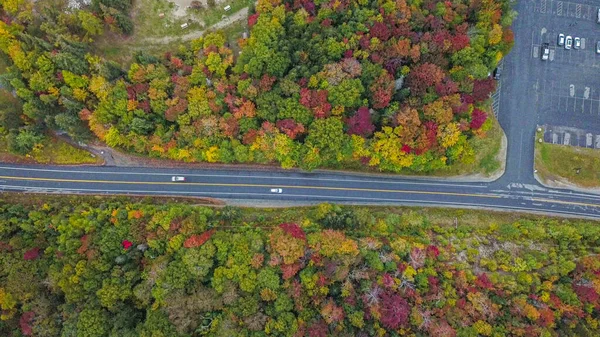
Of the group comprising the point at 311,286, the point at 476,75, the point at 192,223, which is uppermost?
the point at 476,75

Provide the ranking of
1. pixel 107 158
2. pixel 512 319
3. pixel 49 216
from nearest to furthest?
pixel 512 319, pixel 49 216, pixel 107 158

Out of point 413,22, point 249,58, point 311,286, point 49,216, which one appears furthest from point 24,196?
point 413,22

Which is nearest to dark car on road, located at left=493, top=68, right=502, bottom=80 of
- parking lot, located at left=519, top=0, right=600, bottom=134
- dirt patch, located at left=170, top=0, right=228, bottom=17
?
parking lot, located at left=519, top=0, right=600, bottom=134

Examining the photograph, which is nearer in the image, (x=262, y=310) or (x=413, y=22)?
(x=262, y=310)

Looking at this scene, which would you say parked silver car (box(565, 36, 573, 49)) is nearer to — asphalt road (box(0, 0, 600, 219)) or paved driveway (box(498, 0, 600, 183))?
paved driveway (box(498, 0, 600, 183))

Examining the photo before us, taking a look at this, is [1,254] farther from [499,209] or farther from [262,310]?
[499,209]
